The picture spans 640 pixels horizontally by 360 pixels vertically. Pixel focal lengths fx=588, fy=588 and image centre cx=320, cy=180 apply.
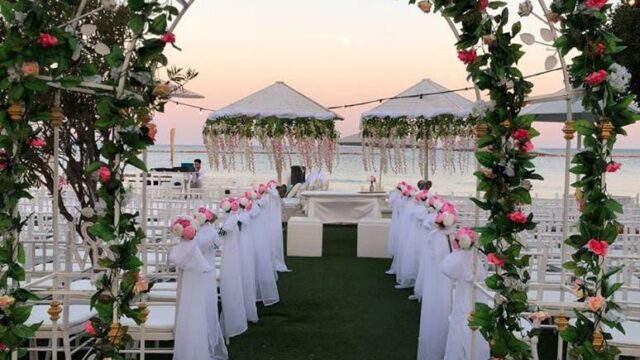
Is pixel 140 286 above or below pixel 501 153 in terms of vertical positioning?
below

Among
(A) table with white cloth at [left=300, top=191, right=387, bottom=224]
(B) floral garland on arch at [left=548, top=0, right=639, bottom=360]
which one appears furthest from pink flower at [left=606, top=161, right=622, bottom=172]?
(A) table with white cloth at [left=300, top=191, right=387, bottom=224]

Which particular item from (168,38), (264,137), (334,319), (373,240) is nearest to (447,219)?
(334,319)

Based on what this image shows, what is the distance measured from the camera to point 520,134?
301 centimetres

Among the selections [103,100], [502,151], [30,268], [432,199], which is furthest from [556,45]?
[30,268]

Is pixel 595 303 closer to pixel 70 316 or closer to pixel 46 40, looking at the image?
pixel 46 40

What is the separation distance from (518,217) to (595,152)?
1.65 feet

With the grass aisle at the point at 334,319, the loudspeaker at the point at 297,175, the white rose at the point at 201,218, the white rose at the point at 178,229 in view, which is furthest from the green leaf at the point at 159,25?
the loudspeaker at the point at 297,175

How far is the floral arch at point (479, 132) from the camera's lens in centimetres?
286

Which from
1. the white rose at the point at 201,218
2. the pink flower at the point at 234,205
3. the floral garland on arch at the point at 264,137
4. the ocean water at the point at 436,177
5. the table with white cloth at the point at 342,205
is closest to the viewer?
the white rose at the point at 201,218

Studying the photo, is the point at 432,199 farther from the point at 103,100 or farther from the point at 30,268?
the point at 103,100

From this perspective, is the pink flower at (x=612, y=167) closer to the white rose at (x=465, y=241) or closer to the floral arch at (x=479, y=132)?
the floral arch at (x=479, y=132)

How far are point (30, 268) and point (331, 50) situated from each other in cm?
1155

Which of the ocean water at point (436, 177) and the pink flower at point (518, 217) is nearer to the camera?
the pink flower at point (518, 217)

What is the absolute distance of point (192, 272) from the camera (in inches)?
167
